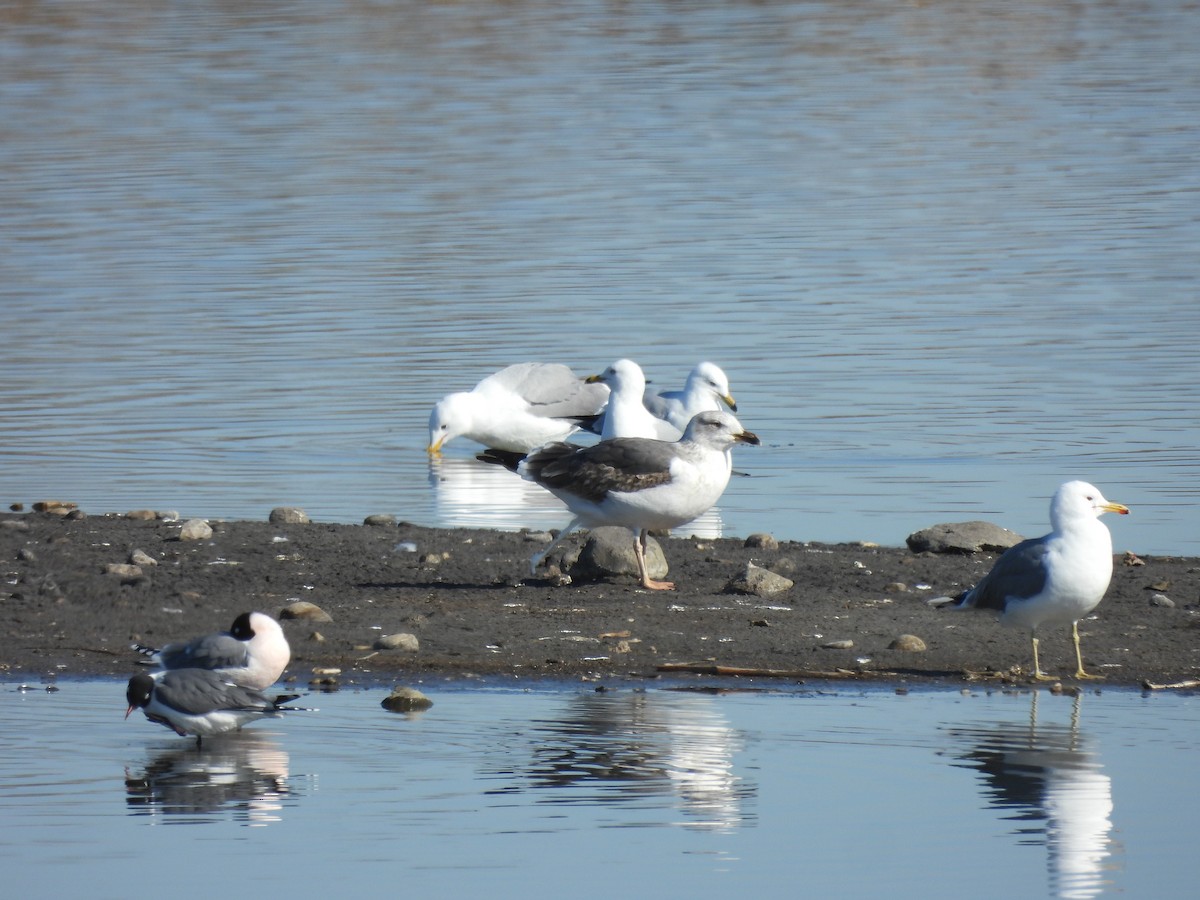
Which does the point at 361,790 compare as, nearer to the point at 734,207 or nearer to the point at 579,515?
the point at 579,515

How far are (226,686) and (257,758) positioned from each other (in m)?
0.31

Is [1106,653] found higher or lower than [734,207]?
lower

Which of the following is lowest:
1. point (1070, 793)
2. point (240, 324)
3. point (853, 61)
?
point (1070, 793)

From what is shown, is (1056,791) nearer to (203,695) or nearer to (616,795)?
(616,795)

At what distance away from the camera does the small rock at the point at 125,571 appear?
35.9 ft

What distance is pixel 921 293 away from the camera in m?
21.7

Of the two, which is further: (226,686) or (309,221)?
(309,221)

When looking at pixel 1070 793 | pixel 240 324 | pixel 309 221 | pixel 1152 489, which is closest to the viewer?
pixel 1070 793

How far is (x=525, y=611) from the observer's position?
34.1 feet

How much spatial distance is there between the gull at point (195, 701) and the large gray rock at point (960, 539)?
13.9 ft

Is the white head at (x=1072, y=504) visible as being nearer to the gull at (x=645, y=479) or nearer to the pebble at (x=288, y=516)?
the gull at (x=645, y=479)

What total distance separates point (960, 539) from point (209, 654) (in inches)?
174

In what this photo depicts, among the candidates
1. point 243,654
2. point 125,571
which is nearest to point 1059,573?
point 243,654

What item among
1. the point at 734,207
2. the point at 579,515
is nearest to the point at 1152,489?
the point at 579,515
